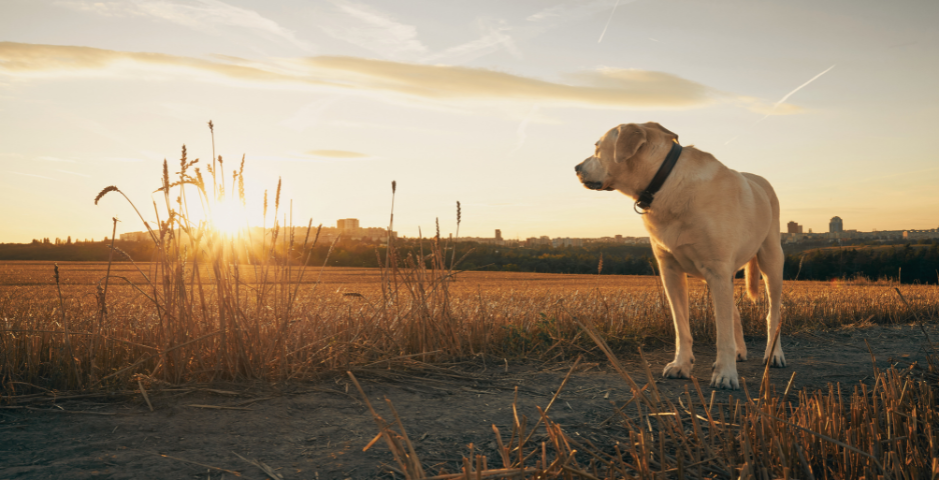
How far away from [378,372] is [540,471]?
8.55ft

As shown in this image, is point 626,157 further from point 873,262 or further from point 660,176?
point 873,262

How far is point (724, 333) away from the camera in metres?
4.54

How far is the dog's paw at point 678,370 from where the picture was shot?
4793 millimetres

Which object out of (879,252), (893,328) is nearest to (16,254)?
(893,328)

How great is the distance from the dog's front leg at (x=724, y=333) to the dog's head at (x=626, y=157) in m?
1.05

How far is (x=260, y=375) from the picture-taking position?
4.00 m

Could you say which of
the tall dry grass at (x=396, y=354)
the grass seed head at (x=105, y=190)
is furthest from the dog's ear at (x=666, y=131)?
the grass seed head at (x=105, y=190)

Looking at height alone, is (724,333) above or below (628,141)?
below

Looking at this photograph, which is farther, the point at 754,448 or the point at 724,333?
the point at 724,333

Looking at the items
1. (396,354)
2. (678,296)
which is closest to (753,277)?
(678,296)

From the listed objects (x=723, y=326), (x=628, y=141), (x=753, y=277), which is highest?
(x=628, y=141)

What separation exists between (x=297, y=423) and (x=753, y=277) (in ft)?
17.7

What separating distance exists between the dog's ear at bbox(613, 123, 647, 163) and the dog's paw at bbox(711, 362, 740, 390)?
193 cm

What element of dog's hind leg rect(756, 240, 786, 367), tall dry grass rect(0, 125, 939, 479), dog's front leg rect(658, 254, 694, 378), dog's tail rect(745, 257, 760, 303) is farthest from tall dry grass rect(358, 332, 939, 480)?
dog's tail rect(745, 257, 760, 303)
